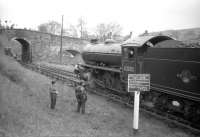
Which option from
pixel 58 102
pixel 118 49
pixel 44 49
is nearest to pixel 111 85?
pixel 118 49

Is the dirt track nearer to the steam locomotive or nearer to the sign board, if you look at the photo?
the steam locomotive

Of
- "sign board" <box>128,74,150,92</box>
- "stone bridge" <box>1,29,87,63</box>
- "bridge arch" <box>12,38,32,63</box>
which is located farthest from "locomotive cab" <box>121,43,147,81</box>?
"bridge arch" <box>12,38,32,63</box>

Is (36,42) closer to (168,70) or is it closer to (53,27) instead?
(168,70)

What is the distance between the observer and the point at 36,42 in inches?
1226

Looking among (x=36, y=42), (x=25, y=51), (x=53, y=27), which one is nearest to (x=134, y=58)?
(x=36, y=42)

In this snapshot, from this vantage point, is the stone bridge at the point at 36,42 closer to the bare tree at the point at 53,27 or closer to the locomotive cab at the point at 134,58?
the locomotive cab at the point at 134,58

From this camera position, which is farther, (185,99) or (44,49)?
(44,49)

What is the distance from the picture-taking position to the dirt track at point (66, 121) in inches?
232

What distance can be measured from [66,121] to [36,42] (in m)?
26.2

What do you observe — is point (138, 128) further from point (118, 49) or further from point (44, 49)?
point (44, 49)

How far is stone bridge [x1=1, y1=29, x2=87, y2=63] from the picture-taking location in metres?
29.0

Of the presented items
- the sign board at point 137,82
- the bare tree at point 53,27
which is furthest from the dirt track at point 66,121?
the bare tree at point 53,27

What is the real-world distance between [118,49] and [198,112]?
191 inches

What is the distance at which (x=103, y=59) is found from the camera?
11.7 meters
